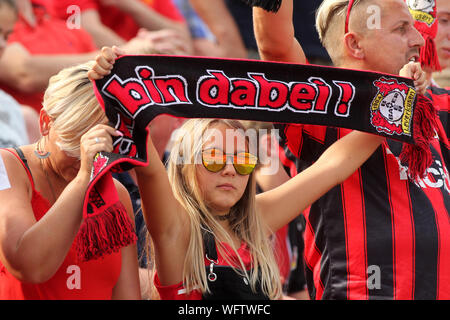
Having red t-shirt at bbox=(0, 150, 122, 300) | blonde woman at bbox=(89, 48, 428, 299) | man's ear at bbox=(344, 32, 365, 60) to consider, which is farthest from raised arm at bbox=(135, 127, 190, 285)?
man's ear at bbox=(344, 32, 365, 60)

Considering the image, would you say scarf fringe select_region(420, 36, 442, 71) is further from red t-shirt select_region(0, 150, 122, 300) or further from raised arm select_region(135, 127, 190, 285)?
red t-shirt select_region(0, 150, 122, 300)

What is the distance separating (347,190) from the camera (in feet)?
9.60

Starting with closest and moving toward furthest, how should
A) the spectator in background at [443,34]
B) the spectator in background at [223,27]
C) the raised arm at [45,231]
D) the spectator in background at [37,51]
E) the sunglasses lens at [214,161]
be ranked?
the raised arm at [45,231]
the sunglasses lens at [214,161]
the spectator in background at [443,34]
the spectator in background at [37,51]
the spectator in background at [223,27]

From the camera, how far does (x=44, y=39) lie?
4.72 metres

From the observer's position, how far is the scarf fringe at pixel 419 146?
287 centimetres

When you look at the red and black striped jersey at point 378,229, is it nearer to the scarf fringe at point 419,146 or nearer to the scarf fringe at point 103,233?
the scarf fringe at point 419,146

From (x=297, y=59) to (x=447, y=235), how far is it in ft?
2.84

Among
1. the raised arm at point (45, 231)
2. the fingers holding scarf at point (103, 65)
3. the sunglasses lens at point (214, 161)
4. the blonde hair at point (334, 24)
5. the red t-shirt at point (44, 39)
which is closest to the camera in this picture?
the raised arm at point (45, 231)

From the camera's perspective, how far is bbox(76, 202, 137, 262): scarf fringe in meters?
2.37

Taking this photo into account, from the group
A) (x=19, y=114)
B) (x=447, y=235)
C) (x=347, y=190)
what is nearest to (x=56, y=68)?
(x=19, y=114)

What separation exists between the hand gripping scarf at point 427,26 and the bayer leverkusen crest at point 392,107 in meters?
0.63

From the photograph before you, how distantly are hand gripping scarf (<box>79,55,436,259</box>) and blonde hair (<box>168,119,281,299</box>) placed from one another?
0.25 m

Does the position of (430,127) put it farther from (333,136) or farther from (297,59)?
(297,59)

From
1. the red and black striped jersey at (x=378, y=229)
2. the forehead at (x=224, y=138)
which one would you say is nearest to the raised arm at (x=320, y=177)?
the red and black striped jersey at (x=378, y=229)
